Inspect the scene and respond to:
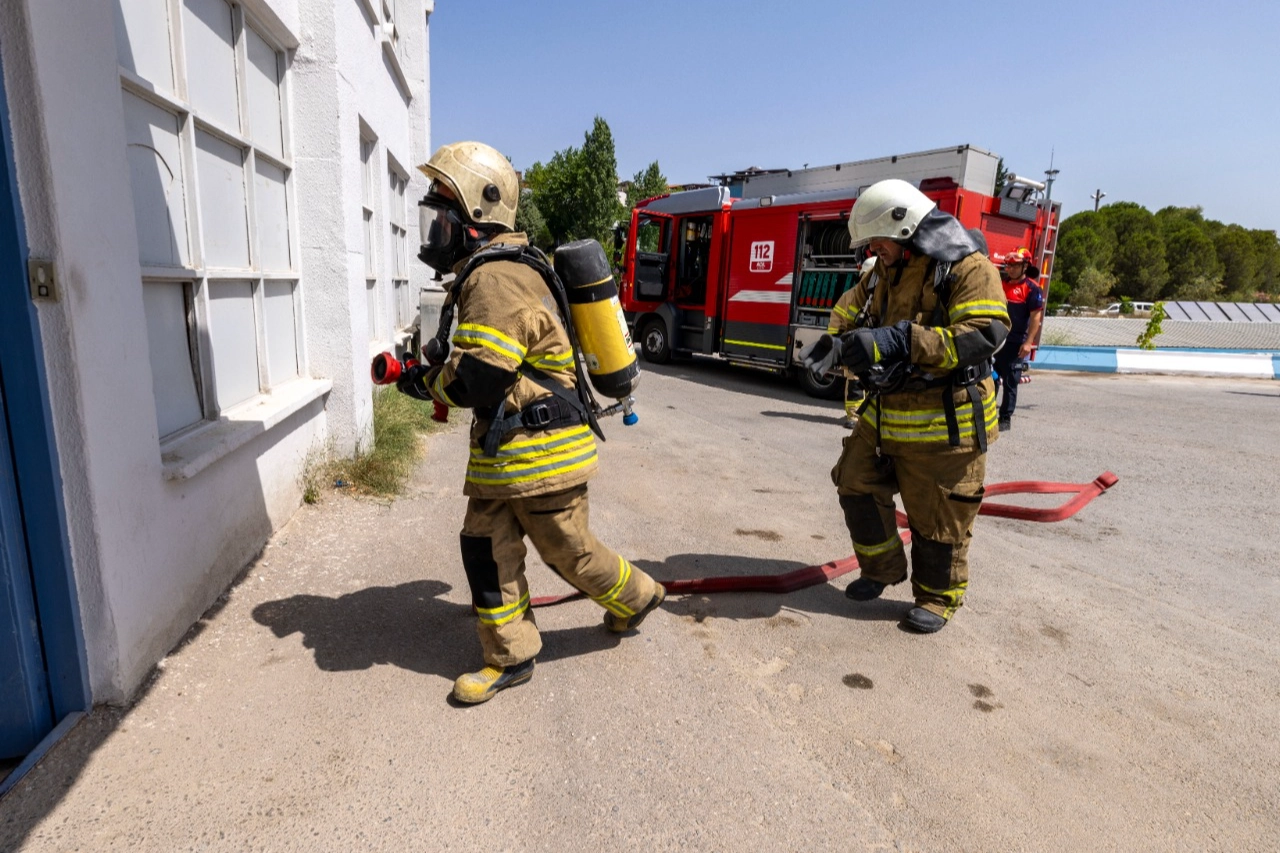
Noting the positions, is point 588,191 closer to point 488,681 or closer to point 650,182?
point 650,182

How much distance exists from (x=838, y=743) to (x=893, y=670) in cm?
62

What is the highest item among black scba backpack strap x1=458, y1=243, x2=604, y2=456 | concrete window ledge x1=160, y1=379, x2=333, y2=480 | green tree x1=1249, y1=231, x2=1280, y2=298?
green tree x1=1249, y1=231, x2=1280, y2=298

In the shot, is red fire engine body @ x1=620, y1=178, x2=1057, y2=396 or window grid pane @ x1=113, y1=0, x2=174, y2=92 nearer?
window grid pane @ x1=113, y1=0, x2=174, y2=92

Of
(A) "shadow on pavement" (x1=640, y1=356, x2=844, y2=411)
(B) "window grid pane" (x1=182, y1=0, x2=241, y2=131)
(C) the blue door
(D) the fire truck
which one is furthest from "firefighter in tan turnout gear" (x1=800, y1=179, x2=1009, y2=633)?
(A) "shadow on pavement" (x1=640, y1=356, x2=844, y2=411)

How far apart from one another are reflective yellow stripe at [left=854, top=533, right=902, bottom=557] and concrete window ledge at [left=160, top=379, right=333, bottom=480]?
2.90m

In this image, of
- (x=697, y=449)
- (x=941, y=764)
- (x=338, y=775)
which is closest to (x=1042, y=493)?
(x=697, y=449)

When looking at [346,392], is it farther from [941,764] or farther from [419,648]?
[941,764]

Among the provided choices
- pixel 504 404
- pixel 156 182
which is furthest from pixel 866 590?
pixel 156 182

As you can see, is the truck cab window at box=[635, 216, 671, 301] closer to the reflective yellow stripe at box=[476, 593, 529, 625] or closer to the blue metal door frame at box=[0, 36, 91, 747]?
the reflective yellow stripe at box=[476, 593, 529, 625]

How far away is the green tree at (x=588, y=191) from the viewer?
43844 mm

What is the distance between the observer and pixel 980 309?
3.08m

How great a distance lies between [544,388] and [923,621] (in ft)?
6.74

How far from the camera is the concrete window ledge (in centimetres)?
289

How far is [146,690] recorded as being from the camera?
2.60m
